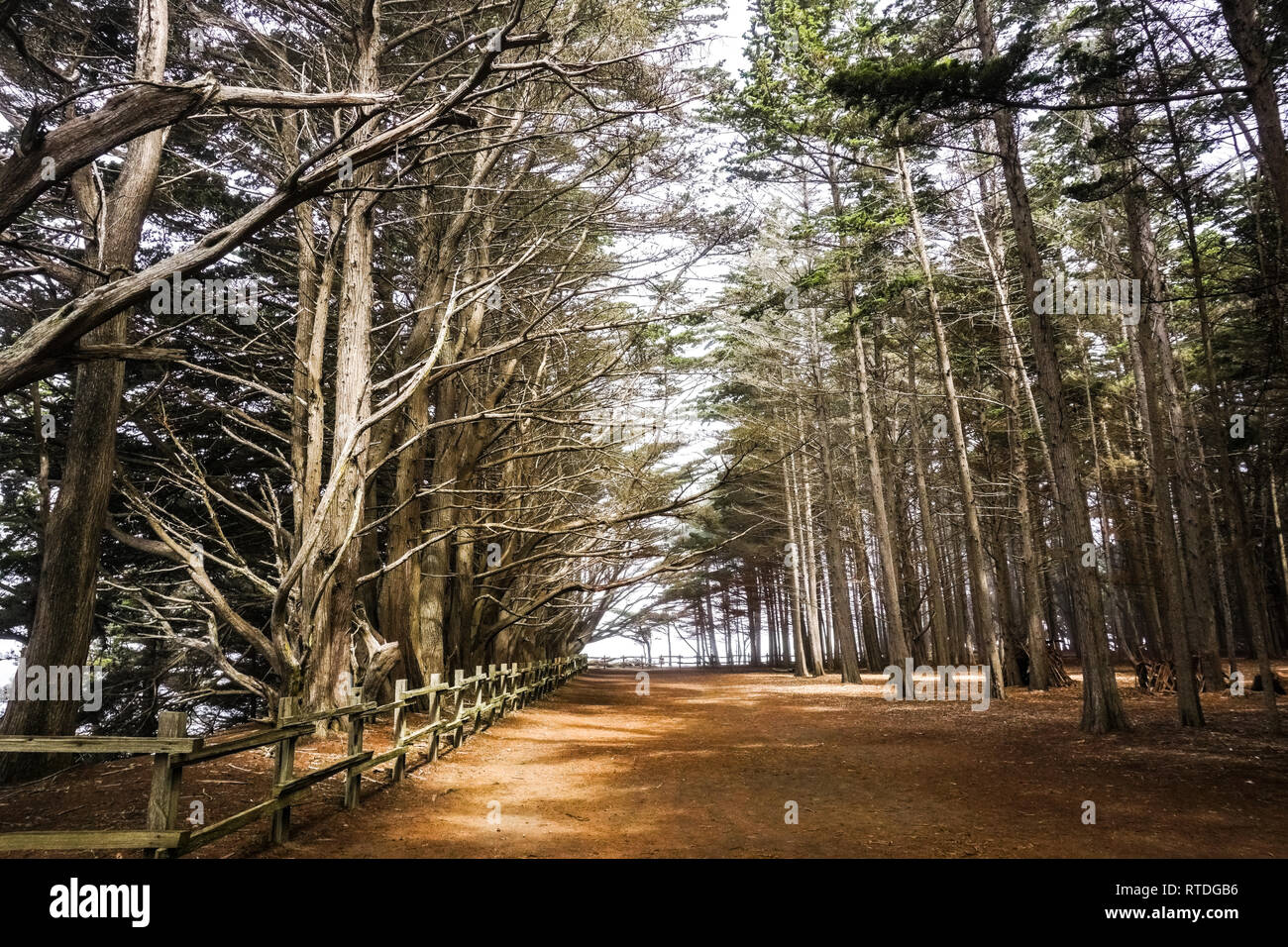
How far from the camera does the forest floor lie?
541cm

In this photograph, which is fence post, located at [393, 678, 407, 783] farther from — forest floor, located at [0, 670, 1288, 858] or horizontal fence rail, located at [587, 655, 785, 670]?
horizontal fence rail, located at [587, 655, 785, 670]

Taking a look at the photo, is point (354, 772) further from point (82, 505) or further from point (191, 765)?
point (82, 505)

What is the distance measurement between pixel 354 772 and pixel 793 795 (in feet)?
14.6

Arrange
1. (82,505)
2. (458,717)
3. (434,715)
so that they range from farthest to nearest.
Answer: (458,717)
(434,715)
(82,505)

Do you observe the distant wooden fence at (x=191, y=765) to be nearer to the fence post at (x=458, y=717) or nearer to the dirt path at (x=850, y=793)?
the dirt path at (x=850, y=793)

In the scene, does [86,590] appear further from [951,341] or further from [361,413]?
[951,341]

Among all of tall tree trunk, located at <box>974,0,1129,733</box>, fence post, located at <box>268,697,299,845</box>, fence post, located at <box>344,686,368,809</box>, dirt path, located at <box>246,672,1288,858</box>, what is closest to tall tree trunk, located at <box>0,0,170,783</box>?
fence post, located at <box>344,686,368,809</box>

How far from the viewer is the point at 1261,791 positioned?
676cm

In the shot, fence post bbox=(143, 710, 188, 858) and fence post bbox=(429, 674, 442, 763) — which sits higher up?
fence post bbox=(143, 710, 188, 858)

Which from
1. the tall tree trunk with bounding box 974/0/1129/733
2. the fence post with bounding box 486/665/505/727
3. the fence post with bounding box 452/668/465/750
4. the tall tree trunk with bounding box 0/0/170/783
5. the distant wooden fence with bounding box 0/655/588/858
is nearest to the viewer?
the distant wooden fence with bounding box 0/655/588/858

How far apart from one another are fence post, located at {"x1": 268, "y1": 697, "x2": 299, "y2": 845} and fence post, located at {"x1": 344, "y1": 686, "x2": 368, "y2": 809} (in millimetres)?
1013

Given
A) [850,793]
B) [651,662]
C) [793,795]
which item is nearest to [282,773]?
[793,795]

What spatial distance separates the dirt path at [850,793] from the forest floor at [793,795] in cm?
3

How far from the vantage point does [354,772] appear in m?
6.68
